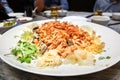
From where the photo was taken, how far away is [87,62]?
0.87 meters

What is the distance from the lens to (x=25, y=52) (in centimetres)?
98

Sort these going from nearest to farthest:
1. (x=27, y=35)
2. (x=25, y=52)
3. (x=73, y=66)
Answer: (x=73, y=66)
(x=25, y=52)
(x=27, y=35)

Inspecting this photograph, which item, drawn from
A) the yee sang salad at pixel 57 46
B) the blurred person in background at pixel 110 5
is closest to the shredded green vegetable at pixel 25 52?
the yee sang salad at pixel 57 46

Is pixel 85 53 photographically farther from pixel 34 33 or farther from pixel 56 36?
pixel 34 33

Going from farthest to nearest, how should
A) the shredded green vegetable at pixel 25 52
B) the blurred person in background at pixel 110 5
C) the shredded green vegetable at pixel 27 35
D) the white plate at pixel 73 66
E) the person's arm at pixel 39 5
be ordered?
the blurred person in background at pixel 110 5 < the person's arm at pixel 39 5 < the shredded green vegetable at pixel 27 35 < the shredded green vegetable at pixel 25 52 < the white plate at pixel 73 66

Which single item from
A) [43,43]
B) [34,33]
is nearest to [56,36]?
[43,43]

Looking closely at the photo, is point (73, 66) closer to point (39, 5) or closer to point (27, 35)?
point (27, 35)

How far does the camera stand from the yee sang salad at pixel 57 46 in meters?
0.90

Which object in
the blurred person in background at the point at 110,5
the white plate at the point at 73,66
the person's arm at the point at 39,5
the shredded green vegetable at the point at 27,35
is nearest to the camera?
the white plate at the point at 73,66

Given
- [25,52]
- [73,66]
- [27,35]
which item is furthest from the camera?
[27,35]

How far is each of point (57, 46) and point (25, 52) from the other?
19cm

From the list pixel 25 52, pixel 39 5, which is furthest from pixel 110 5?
pixel 25 52

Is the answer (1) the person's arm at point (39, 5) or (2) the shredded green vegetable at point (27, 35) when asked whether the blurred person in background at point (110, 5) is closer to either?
(1) the person's arm at point (39, 5)

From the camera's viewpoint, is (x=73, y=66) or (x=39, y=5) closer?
(x=73, y=66)
